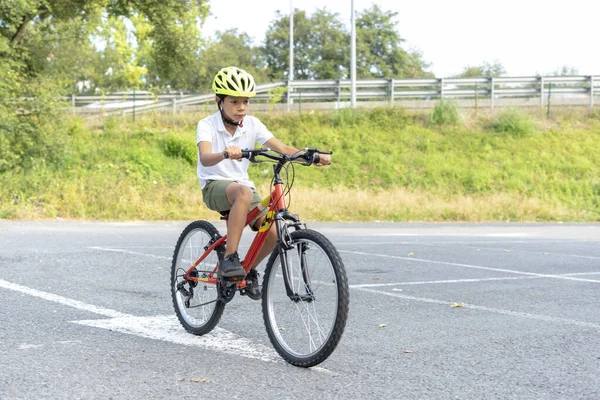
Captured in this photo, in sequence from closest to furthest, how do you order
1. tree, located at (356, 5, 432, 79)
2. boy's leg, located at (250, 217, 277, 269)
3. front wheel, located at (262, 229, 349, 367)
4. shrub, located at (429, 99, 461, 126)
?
1. front wheel, located at (262, 229, 349, 367)
2. boy's leg, located at (250, 217, 277, 269)
3. shrub, located at (429, 99, 461, 126)
4. tree, located at (356, 5, 432, 79)

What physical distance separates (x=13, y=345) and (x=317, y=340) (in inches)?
80.1

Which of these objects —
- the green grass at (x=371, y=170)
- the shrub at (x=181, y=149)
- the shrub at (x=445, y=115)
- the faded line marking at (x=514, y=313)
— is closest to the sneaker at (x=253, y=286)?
the faded line marking at (x=514, y=313)

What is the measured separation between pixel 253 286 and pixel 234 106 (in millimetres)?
1203

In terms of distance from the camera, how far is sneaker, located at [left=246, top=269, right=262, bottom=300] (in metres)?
5.64

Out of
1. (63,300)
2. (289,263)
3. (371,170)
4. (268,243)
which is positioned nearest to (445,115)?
(371,170)

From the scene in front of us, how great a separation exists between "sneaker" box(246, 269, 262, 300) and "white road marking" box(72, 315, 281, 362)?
36 centimetres

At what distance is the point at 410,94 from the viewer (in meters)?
39.0

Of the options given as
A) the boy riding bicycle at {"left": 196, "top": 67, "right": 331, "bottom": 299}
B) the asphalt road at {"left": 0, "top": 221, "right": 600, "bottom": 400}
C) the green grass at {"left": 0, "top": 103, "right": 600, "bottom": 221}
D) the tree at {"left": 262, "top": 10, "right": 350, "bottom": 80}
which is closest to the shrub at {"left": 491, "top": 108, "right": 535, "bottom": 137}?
the green grass at {"left": 0, "top": 103, "right": 600, "bottom": 221}

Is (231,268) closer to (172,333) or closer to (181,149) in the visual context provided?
(172,333)

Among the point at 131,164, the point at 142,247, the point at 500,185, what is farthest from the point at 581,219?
the point at 142,247

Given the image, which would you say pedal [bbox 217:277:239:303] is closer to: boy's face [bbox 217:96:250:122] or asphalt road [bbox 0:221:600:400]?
asphalt road [bbox 0:221:600:400]

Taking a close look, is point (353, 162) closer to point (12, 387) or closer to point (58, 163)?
point (58, 163)

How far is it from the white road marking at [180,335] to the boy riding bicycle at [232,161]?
371 millimetres

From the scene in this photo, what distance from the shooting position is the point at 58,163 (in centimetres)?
2773
